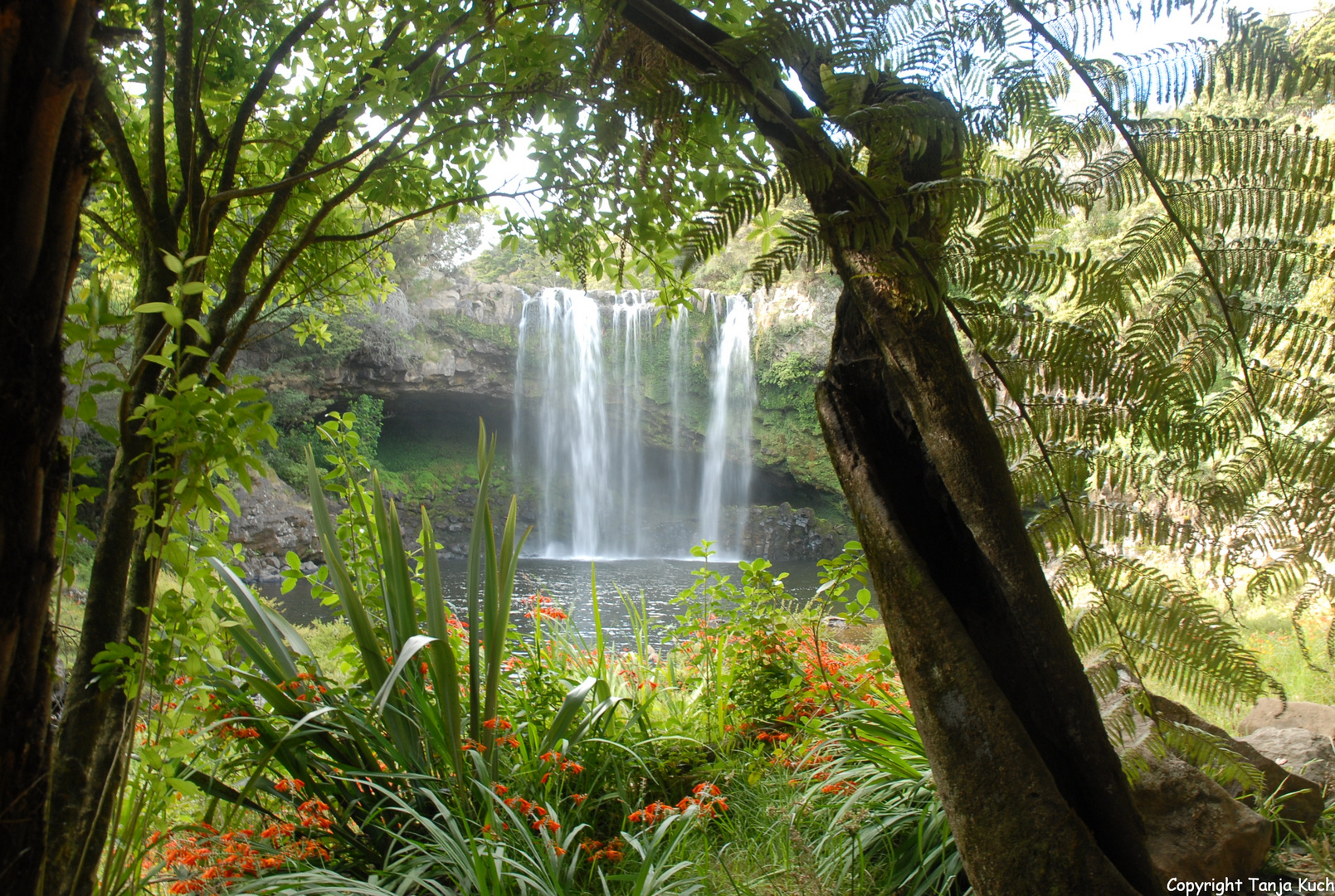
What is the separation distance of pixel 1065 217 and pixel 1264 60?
26cm

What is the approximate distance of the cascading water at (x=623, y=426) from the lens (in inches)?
778

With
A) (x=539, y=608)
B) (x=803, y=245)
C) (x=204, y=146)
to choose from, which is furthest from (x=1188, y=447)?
(x=539, y=608)

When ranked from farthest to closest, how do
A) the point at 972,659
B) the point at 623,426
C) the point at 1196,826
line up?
1. the point at 623,426
2. the point at 1196,826
3. the point at 972,659

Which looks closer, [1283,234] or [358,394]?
[1283,234]

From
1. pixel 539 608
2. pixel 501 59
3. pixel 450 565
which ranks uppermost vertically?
pixel 501 59

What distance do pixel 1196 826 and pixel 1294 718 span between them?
1700 millimetres

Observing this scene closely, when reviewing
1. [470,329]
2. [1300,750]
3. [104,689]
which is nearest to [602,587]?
[470,329]

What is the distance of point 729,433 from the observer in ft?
67.5

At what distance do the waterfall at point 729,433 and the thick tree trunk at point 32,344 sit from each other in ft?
63.0

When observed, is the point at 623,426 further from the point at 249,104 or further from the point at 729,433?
the point at 249,104

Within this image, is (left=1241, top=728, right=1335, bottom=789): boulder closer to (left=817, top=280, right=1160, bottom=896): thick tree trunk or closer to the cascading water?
(left=817, top=280, right=1160, bottom=896): thick tree trunk

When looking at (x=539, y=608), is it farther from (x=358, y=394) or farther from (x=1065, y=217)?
(x=358, y=394)

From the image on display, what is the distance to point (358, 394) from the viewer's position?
62.0 ft

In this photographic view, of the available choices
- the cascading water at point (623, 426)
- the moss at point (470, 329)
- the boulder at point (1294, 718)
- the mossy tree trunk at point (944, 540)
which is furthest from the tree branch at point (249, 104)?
the moss at point (470, 329)
